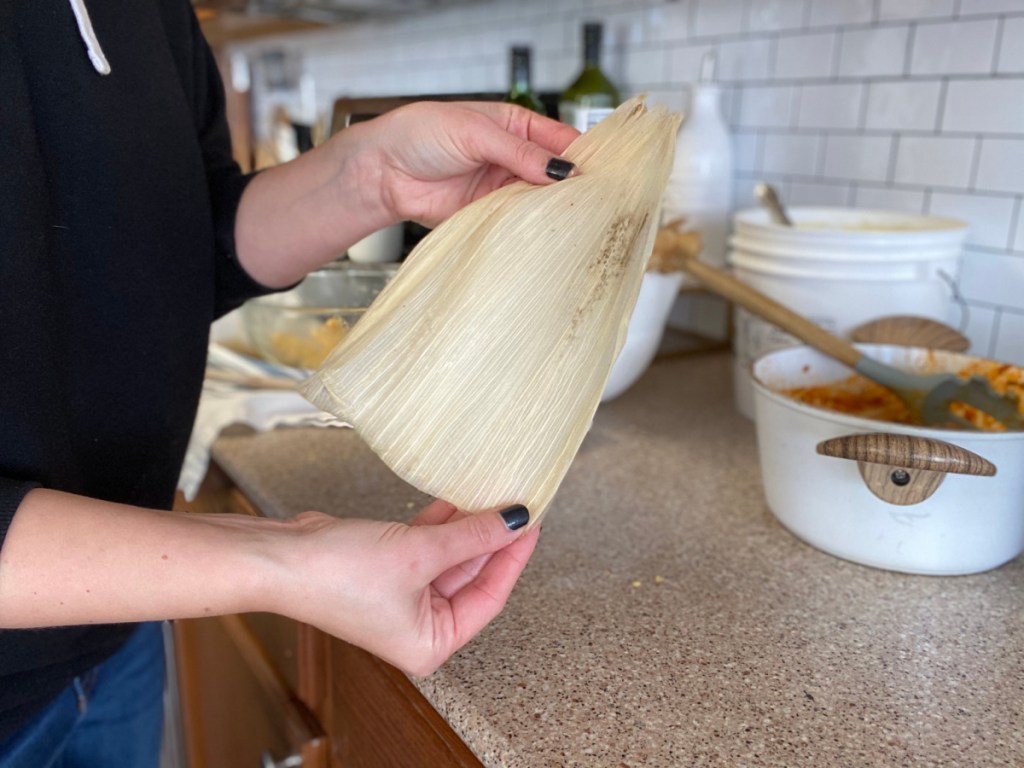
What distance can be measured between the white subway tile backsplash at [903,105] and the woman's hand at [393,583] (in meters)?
0.72

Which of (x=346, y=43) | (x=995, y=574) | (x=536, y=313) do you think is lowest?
A: (x=995, y=574)

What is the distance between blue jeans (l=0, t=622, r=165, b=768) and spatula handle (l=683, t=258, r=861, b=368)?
58 cm

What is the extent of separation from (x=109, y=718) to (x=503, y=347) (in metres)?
0.50

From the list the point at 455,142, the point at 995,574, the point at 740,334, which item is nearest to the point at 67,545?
the point at 455,142

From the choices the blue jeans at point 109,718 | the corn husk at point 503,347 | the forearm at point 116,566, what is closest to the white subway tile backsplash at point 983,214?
the corn husk at point 503,347

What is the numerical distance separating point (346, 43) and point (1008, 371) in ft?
5.63

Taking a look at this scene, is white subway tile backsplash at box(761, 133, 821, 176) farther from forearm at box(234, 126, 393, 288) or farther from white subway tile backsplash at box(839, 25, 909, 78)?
forearm at box(234, 126, 393, 288)

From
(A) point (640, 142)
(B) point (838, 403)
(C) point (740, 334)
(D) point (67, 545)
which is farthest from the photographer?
(C) point (740, 334)

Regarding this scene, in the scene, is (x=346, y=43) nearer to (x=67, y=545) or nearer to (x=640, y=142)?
(x=640, y=142)

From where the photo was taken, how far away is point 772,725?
16.5 inches

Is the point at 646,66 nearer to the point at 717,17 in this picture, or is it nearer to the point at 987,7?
the point at 717,17

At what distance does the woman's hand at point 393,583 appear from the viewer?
0.37 m

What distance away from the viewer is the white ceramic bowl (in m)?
0.79

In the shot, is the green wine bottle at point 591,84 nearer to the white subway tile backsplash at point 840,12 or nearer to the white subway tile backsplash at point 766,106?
the white subway tile backsplash at point 766,106
